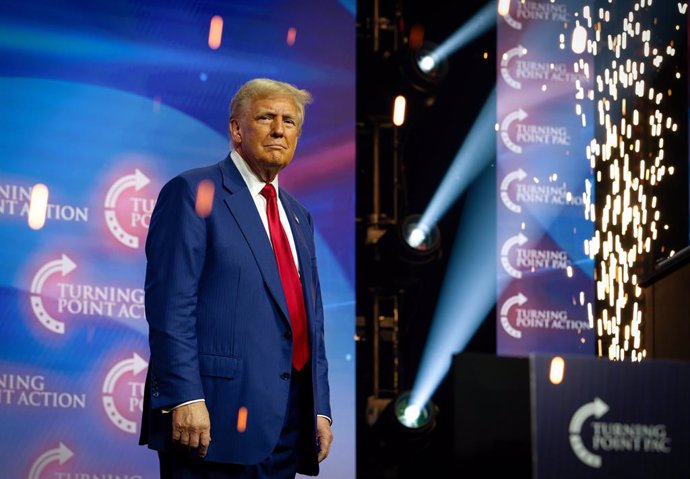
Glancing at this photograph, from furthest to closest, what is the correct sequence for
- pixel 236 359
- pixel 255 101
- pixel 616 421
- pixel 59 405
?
1. pixel 59 405
2. pixel 255 101
3. pixel 236 359
4. pixel 616 421

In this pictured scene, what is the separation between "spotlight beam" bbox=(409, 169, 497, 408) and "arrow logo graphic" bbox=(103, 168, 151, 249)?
164 cm

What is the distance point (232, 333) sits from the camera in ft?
9.43

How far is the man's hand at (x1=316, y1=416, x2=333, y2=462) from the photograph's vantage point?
304 centimetres

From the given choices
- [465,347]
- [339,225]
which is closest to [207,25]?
[339,225]

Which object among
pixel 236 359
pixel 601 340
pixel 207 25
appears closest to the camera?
pixel 236 359

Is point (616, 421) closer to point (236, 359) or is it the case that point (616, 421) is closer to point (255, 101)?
point (236, 359)

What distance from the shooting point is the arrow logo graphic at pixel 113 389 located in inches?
181

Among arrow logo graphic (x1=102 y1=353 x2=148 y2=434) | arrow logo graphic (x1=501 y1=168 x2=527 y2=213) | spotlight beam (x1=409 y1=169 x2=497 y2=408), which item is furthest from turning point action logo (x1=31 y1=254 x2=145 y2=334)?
arrow logo graphic (x1=501 y1=168 x2=527 y2=213)

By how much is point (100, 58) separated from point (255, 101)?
1.83 meters

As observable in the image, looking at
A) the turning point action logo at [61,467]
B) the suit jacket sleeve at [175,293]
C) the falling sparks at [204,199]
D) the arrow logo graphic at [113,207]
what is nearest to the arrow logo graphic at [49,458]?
the turning point action logo at [61,467]

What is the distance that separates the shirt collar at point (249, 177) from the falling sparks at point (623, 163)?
5.72 ft

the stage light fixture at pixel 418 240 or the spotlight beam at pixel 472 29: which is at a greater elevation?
the spotlight beam at pixel 472 29

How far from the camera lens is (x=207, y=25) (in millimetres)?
4957

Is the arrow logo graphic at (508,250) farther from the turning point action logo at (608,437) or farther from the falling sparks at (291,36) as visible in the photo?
the turning point action logo at (608,437)
